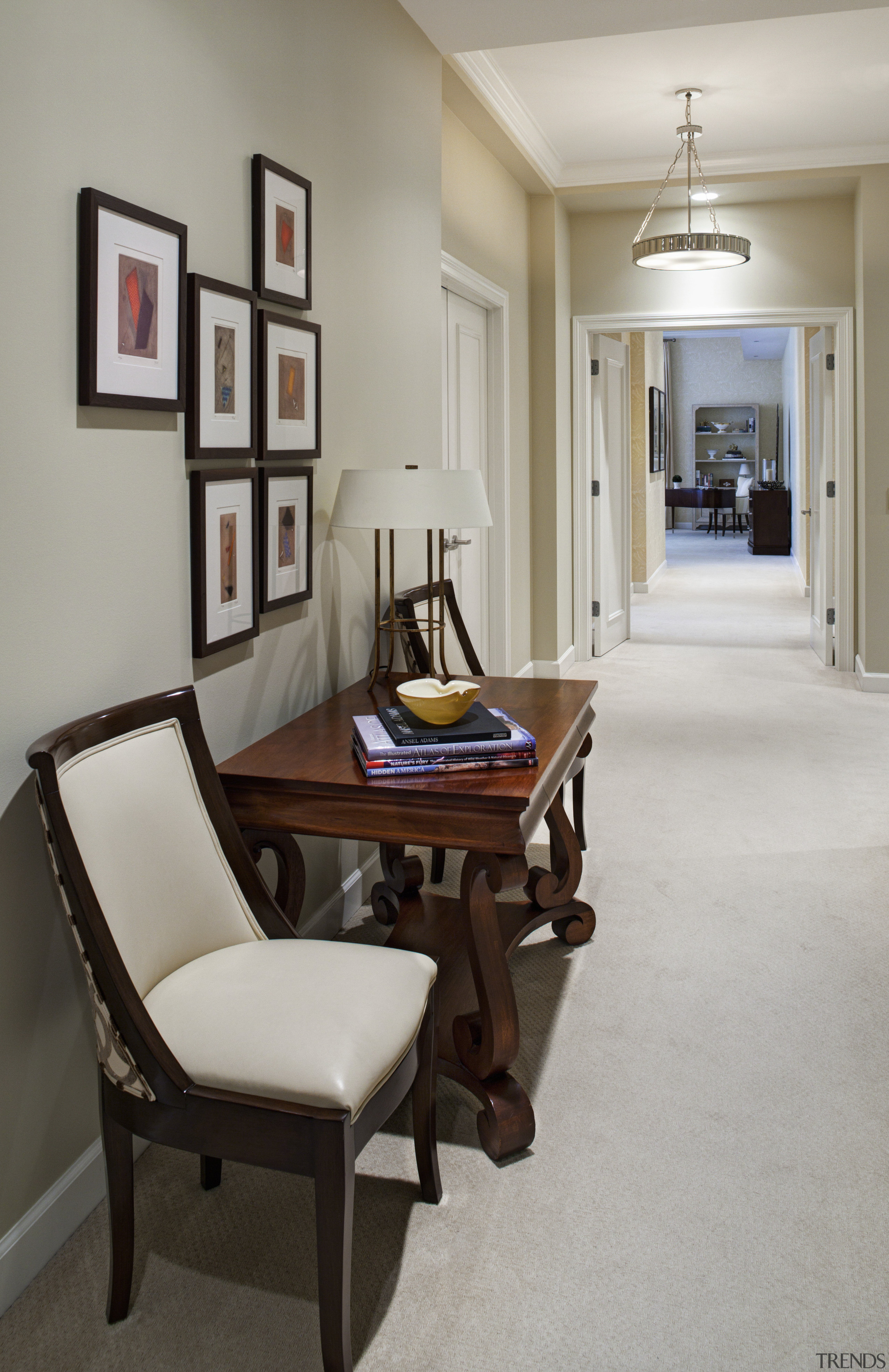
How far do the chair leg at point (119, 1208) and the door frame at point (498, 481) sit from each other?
12.9ft

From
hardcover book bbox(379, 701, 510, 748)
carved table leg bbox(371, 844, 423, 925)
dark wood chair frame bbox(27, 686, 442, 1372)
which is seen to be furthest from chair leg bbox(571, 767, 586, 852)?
dark wood chair frame bbox(27, 686, 442, 1372)

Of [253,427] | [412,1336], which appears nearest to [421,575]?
[253,427]

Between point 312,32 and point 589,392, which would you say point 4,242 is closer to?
point 312,32

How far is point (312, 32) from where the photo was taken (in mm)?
2570

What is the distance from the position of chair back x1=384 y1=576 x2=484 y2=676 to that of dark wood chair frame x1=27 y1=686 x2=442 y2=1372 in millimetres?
1653

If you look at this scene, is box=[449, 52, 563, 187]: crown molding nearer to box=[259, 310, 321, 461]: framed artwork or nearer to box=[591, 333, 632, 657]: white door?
box=[591, 333, 632, 657]: white door

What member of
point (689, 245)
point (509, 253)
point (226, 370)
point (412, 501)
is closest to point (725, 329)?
point (509, 253)

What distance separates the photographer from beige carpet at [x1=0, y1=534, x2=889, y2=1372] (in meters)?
1.57

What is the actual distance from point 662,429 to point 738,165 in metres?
5.83

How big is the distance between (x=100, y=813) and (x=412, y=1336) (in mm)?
900

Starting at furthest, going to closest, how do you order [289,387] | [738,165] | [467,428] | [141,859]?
[738,165], [467,428], [289,387], [141,859]

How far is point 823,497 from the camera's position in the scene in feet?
21.6

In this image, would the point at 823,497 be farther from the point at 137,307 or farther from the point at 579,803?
the point at 137,307

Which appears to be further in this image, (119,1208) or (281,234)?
(281,234)
